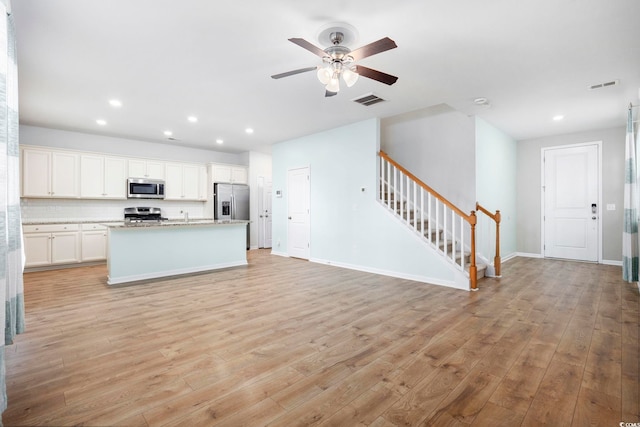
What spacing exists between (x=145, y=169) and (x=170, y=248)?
294cm

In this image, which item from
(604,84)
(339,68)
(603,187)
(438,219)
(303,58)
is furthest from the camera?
(603,187)

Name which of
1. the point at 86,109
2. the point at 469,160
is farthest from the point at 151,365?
the point at 469,160

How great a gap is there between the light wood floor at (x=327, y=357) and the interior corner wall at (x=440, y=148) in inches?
79.7

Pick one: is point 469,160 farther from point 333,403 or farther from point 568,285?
point 333,403

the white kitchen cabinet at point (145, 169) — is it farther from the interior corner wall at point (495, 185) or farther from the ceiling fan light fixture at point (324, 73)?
the interior corner wall at point (495, 185)

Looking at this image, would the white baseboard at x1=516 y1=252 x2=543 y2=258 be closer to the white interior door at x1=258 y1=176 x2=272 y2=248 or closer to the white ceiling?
the white ceiling

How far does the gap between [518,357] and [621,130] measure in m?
6.34

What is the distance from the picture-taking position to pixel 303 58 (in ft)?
10.8

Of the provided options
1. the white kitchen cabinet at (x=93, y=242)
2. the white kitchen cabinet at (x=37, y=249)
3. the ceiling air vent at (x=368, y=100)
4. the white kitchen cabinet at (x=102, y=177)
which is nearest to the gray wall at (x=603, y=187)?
the ceiling air vent at (x=368, y=100)

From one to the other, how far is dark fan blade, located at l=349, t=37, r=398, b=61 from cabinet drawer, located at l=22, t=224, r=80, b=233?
6.54 metres

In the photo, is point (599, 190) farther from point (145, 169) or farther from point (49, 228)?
point (49, 228)

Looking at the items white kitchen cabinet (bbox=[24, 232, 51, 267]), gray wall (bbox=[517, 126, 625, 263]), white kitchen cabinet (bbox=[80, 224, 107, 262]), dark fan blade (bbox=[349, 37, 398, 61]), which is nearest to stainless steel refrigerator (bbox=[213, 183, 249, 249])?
white kitchen cabinet (bbox=[80, 224, 107, 262])

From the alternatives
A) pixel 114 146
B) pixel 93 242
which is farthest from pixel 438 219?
pixel 114 146

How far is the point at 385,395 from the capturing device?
1.91 meters
